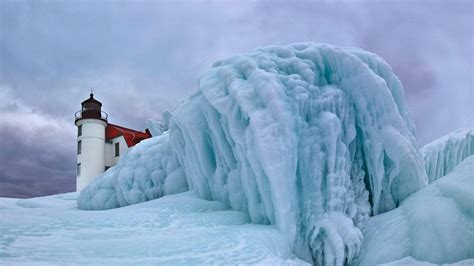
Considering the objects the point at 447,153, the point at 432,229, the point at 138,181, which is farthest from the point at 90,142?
the point at 432,229

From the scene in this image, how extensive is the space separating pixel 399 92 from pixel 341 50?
5.06 ft

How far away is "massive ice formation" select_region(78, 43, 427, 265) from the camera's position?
5.53 m

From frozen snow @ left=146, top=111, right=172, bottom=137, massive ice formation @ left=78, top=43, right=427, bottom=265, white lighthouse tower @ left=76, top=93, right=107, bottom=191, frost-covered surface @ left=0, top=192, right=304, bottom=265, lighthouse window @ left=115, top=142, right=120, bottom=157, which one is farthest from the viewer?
lighthouse window @ left=115, top=142, right=120, bottom=157

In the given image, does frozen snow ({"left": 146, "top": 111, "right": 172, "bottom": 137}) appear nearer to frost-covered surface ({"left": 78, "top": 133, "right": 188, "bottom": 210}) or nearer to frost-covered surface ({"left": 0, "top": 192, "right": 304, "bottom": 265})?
frost-covered surface ({"left": 78, "top": 133, "right": 188, "bottom": 210})

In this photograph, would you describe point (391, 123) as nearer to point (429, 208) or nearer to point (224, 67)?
point (429, 208)

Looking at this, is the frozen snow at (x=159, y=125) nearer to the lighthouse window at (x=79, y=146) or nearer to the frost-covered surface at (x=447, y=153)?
the frost-covered surface at (x=447, y=153)

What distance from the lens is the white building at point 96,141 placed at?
73.3ft

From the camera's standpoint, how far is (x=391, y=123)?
6492 millimetres

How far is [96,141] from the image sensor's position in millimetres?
23000

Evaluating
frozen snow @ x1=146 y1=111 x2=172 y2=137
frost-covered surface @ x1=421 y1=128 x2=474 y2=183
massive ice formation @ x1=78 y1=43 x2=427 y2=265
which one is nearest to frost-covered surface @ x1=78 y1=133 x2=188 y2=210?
massive ice formation @ x1=78 y1=43 x2=427 y2=265

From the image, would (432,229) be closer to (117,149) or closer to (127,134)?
(127,134)

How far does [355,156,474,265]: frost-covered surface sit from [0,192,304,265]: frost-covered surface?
1.34 meters

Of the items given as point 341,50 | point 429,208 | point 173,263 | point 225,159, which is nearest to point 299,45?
point 341,50

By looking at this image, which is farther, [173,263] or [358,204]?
[358,204]
